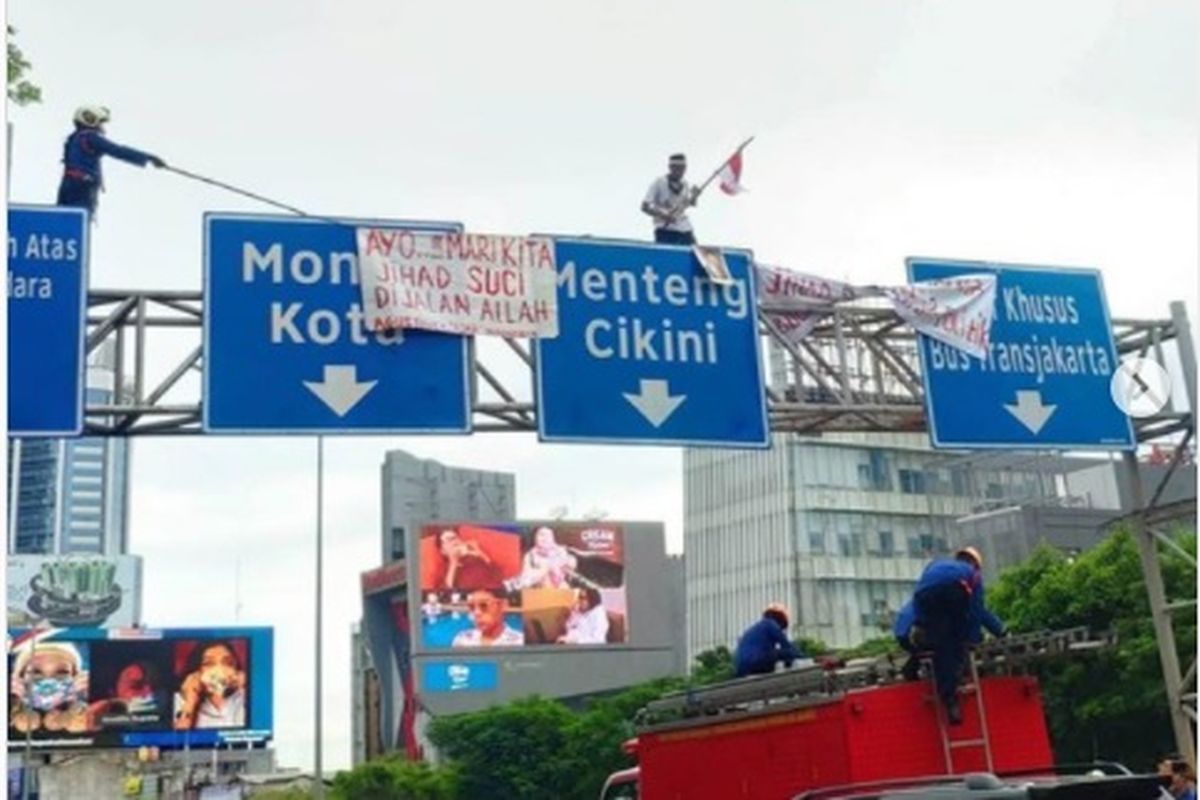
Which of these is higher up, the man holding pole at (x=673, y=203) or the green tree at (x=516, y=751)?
the man holding pole at (x=673, y=203)

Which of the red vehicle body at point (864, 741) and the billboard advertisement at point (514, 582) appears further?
the billboard advertisement at point (514, 582)

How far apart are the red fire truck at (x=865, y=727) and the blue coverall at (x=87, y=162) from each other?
6.38m

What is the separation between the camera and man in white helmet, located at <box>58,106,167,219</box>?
12.5 m

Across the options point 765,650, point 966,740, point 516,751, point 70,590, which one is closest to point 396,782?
point 516,751

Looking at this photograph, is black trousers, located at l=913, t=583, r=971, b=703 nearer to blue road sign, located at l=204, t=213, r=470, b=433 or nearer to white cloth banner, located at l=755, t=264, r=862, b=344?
blue road sign, located at l=204, t=213, r=470, b=433

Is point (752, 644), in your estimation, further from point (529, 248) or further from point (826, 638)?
point (826, 638)

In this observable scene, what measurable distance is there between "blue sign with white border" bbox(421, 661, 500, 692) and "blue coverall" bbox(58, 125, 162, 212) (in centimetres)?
7193


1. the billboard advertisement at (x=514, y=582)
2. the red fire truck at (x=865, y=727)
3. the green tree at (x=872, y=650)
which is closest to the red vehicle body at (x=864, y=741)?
the red fire truck at (x=865, y=727)

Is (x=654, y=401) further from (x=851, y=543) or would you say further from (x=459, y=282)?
(x=851, y=543)

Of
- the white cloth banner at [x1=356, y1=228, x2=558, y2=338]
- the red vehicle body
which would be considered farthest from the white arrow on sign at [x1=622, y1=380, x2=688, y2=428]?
the red vehicle body

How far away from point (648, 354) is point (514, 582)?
69923 millimetres

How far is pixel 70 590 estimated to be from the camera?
80.6 m

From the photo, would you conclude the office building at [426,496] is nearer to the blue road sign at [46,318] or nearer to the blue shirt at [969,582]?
the blue road sign at [46,318]

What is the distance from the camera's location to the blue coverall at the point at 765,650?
35.2 ft
